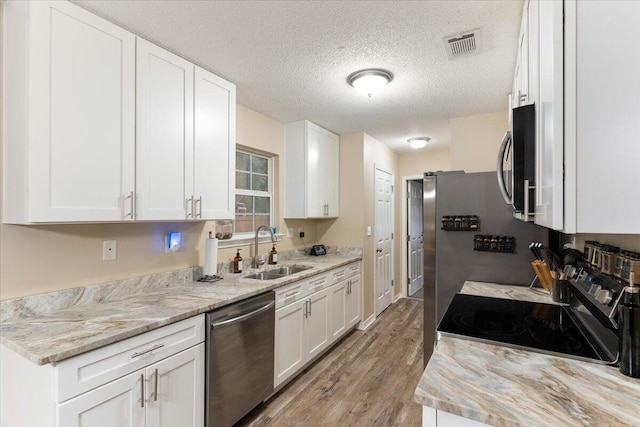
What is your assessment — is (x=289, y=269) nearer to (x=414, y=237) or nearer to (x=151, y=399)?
(x=151, y=399)

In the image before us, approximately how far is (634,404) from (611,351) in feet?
0.97

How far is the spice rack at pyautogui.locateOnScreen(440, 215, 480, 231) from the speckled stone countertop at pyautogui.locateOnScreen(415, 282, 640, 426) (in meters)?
1.33

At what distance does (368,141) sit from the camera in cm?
415

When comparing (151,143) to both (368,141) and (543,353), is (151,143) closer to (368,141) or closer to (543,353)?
(543,353)

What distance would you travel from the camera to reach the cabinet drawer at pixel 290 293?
2.44m

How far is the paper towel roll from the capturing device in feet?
7.96

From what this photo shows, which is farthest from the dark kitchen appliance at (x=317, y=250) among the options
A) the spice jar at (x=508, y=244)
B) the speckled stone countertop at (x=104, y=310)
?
the spice jar at (x=508, y=244)

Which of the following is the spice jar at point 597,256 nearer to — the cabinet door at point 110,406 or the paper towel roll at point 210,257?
the cabinet door at point 110,406

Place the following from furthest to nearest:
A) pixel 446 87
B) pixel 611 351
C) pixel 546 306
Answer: pixel 446 87, pixel 546 306, pixel 611 351

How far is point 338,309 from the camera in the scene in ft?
11.1

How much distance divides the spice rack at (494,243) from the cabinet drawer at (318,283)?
54.6 inches

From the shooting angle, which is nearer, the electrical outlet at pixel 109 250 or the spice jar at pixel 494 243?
the electrical outlet at pixel 109 250

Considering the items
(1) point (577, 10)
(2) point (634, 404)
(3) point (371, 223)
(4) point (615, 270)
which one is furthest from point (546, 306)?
(3) point (371, 223)

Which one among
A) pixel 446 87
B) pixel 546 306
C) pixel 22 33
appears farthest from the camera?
pixel 446 87
